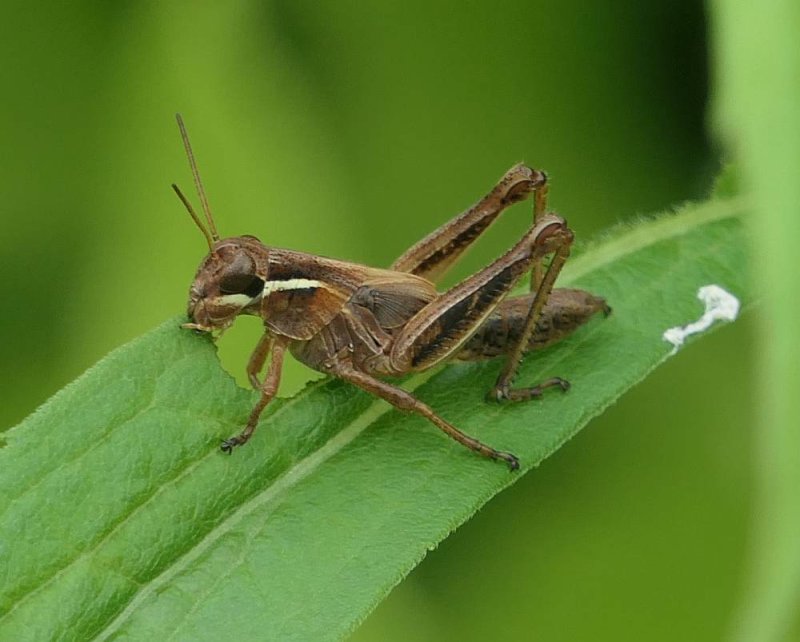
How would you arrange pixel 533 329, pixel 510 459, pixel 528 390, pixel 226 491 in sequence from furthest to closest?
1. pixel 533 329
2. pixel 528 390
3. pixel 510 459
4. pixel 226 491

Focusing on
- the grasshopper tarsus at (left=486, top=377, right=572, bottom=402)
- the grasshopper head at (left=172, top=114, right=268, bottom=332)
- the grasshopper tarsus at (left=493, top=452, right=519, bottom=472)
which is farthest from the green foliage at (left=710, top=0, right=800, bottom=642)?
the grasshopper head at (left=172, top=114, right=268, bottom=332)

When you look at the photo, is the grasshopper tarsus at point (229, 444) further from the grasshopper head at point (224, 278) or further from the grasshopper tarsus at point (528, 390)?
the grasshopper tarsus at point (528, 390)

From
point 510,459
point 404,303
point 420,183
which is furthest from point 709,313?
point 420,183

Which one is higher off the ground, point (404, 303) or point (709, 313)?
point (404, 303)

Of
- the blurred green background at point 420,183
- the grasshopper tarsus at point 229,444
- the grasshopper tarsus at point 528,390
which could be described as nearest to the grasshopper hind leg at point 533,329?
the grasshopper tarsus at point 528,390

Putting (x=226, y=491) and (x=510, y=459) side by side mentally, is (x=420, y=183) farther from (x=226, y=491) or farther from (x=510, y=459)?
(x=226, y=491)

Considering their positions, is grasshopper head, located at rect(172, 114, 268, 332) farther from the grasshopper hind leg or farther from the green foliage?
the green foliage
